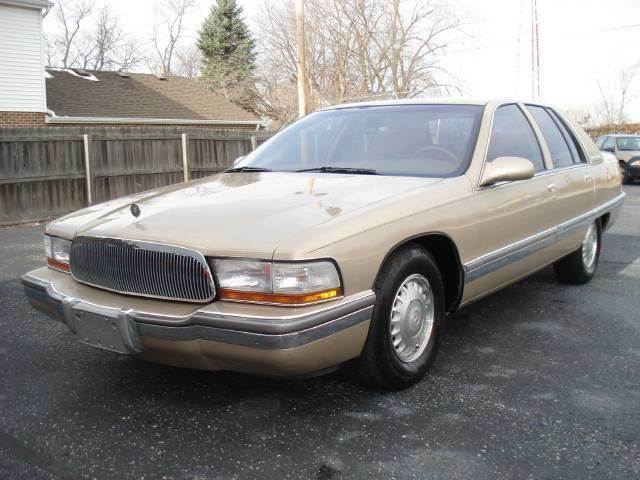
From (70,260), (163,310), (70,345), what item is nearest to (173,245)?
(163,310)

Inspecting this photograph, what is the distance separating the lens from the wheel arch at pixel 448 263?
3.45 m

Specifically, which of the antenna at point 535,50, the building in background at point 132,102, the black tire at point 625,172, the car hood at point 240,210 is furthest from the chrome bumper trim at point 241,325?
the antenna at point 535,50

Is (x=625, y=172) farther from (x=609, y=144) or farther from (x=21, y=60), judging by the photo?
(x=21, y=60)

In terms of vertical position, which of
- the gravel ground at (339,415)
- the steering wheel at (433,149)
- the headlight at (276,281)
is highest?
the steering wheel at (433,149)

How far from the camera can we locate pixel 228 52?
38.5 metres

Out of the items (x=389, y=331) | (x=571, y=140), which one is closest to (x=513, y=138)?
(x=571, y=140)

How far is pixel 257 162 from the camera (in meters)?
4.42

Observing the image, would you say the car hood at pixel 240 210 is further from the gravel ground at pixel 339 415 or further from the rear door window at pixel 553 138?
the rear door window at pixel 553 138

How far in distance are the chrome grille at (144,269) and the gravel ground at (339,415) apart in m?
0.63

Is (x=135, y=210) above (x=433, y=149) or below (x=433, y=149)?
below

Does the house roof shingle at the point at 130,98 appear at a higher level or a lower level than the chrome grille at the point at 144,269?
→ higher

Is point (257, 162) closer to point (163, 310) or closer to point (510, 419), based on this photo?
point (163, 310)

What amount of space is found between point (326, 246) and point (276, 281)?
26cm

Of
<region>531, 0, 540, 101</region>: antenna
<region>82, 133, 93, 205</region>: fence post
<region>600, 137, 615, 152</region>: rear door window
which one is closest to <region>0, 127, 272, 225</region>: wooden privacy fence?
<region>82, 133, 93, 205</region>: fence post
